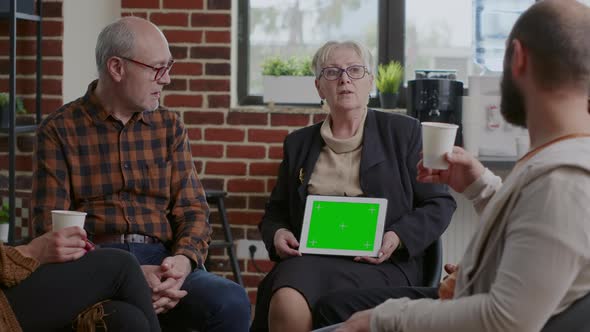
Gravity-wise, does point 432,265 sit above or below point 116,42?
below

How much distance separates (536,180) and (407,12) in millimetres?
3140

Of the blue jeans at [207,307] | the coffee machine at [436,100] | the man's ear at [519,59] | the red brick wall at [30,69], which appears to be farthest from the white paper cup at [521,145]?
the man's ear at [519,59]

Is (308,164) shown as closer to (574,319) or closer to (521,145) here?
(521,145)

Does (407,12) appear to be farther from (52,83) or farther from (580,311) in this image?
(580,311)

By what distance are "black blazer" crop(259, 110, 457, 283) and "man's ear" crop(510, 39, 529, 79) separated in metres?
1.26

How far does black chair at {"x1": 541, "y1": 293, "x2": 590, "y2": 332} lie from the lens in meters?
1.36

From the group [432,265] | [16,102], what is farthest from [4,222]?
[432,265]

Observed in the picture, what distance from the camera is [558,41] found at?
1372mm

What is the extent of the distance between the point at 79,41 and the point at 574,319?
3.18 meters

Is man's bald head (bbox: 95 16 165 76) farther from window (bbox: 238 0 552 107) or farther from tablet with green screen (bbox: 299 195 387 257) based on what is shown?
window (bbox: 238 0 552 107)

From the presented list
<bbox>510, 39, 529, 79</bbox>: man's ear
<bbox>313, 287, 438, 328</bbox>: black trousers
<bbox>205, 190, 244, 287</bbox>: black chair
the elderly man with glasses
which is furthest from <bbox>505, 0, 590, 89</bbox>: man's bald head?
<bbox>205, 190, 244, 287</bbox>: black chair

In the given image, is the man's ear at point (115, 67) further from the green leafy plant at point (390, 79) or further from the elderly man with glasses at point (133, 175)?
the green leafy plant at point (390, 79)

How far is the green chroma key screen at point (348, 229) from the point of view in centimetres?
264

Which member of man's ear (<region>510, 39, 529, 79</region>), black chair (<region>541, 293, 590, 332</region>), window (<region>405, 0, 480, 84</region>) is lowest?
black chair (<region>541, 293, 590, 332</region>)
